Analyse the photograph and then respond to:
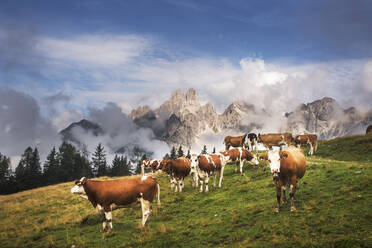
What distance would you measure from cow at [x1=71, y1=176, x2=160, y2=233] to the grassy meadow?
45.5 inches

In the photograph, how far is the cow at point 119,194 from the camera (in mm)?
13383

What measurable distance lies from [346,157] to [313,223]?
1063 inches

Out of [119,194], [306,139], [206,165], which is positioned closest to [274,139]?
[306,139]

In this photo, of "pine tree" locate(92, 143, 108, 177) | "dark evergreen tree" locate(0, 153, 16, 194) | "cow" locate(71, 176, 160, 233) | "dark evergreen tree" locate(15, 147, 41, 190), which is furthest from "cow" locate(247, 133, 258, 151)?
"dark evergreen tree" locate(0, 153, 16, 194)

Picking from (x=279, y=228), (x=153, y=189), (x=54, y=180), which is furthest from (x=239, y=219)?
(x=54, y=180)

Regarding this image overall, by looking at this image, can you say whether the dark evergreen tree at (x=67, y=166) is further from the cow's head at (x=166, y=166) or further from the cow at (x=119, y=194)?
the cow at (x=119, y=194)

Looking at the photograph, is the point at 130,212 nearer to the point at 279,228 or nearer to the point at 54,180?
the point at 279,228

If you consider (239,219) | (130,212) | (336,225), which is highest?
(336,225)

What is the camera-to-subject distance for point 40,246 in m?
13.6

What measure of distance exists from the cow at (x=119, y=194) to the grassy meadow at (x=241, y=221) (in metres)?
1.16

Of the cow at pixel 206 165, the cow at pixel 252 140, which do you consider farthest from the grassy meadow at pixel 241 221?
the cow at pixel 252 140

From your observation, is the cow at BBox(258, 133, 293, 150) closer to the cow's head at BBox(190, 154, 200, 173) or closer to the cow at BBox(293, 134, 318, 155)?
the cow at BBox(293, 134, 318, 155)

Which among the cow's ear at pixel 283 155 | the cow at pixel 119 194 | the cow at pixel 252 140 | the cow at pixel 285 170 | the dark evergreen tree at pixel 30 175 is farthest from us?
the dark evergreen tree at pixel 30 175

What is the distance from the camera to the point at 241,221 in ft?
40.5
